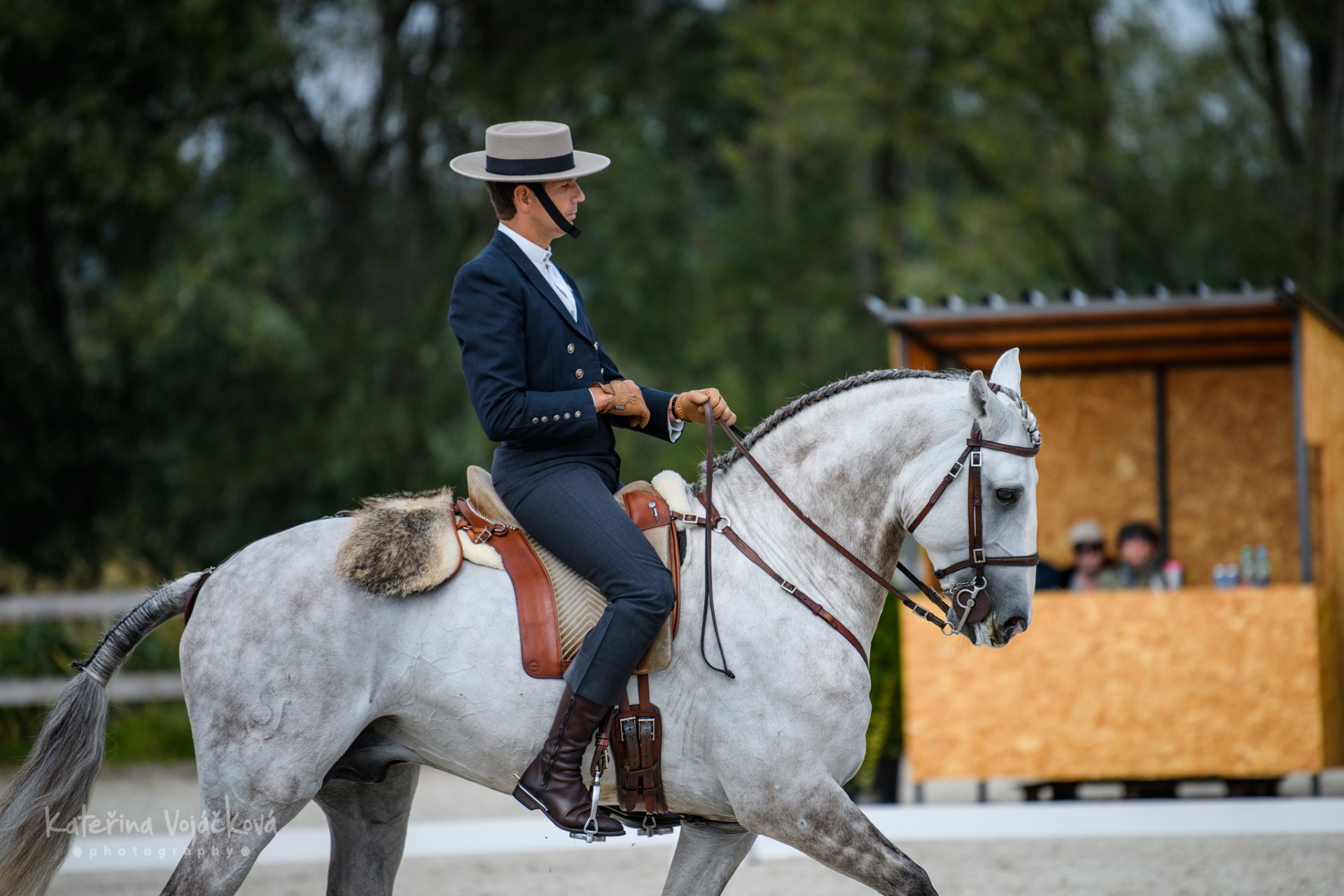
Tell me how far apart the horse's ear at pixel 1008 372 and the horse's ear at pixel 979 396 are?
0.17m

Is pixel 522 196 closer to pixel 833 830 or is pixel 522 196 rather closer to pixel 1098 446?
pixel 833 830

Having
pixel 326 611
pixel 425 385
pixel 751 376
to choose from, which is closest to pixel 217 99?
pixel 425 385

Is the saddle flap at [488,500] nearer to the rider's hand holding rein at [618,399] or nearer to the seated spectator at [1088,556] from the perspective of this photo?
the rider's hand holding rein at [618,399]

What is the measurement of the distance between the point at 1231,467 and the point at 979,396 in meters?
7.37

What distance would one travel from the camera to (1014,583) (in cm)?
357

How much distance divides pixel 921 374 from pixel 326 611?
6.09ft

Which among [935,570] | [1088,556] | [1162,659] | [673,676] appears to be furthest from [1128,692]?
[673,676]

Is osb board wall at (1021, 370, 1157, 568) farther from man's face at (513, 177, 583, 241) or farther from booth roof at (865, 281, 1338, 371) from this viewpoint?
man's face at (513, 177, 583, 241)

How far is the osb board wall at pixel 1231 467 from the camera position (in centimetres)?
991

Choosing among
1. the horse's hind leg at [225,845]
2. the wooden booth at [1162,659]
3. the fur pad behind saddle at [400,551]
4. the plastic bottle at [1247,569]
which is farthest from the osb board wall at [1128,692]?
the horse's hind leg at [225,845]

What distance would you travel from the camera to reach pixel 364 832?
156 inches

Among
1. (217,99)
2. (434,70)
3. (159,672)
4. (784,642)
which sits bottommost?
(159,672)

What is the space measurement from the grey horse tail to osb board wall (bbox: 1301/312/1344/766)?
267 inches

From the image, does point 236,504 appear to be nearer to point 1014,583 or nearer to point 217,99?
point 217,99
